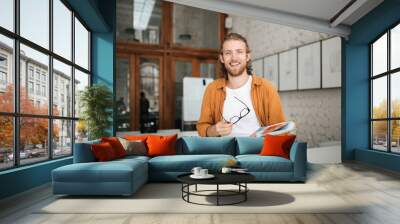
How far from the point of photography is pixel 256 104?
25.0 ft

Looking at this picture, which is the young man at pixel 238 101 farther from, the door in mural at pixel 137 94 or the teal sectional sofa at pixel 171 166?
the door in mural at pixel 137 94

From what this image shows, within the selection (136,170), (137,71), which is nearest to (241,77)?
(136,170)

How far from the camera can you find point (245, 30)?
Answer: 1196 centimetres

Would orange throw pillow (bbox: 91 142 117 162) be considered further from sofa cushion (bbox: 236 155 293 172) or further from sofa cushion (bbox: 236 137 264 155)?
sofa cushion (bbox: 236 137 264 155)

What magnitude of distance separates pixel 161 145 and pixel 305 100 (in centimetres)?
506

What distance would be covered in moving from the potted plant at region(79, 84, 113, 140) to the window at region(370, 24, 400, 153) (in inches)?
222

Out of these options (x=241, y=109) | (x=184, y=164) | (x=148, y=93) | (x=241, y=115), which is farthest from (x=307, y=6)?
(x=148, y=93)

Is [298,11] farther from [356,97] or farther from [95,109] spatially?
[95,109]

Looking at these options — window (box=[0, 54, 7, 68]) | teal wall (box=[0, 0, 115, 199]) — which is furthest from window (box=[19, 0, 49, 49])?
teal wall (box=[0, 0, 115, 199])

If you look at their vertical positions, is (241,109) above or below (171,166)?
above

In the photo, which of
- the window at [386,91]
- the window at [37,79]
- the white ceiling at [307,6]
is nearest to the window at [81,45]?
the window at [37,79]

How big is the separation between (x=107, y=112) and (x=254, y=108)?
2.96m

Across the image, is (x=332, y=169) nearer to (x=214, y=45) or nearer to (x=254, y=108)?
(x=254, y=108)

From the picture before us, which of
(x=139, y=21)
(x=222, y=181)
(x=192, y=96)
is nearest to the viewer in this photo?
(x=222, y=181)
